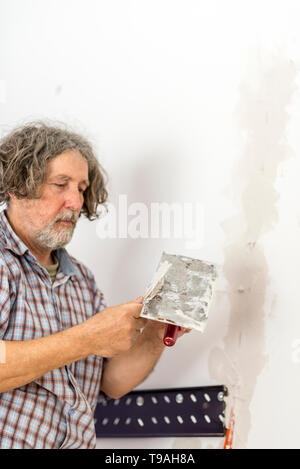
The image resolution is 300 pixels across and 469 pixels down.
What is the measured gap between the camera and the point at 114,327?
43.9 inches

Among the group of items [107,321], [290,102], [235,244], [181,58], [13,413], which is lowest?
[13,413]

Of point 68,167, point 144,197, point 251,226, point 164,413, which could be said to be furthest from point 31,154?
point 164,413

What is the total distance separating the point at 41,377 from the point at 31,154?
0.53 metres

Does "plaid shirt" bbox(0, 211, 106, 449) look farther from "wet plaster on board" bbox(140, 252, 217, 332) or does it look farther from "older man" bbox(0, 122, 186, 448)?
"wet plaster on board" bbox(140, 252, 217, 332)

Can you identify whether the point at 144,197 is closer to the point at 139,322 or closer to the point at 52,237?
the point at 52,237

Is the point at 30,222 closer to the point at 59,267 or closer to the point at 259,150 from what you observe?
the point at 59,267

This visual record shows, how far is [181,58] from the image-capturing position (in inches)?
55.3

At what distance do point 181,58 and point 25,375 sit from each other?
2.87ft

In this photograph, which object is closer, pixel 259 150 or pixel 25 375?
pixel 25 375

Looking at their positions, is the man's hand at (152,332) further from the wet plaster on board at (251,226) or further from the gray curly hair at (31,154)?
the gray curly hair at (31,154)

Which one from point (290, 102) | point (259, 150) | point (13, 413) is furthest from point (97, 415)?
point (290, 102)

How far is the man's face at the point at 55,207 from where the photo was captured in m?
1.28

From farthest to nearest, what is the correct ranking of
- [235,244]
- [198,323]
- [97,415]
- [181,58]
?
[97,415] < [181,58] < [235,244] < [198,323]

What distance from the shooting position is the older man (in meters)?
1.12
